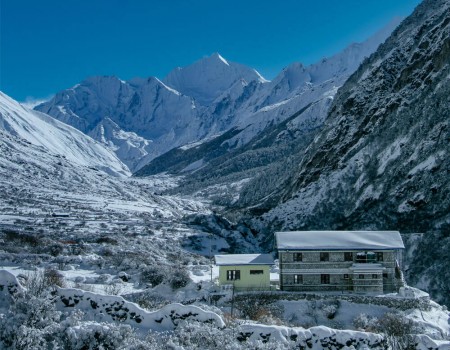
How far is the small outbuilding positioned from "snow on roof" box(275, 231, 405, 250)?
2829mm

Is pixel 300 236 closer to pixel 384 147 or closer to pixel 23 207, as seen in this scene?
pixel 384 147

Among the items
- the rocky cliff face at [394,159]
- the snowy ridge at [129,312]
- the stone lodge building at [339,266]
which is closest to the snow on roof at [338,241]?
the stone lodge building at [339,266]

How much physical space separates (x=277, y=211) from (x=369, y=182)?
29.2m

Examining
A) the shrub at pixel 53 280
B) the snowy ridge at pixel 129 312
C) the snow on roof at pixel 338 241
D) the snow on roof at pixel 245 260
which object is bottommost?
the snowy ridge at pixel 129 312

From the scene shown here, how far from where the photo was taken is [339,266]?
171ft

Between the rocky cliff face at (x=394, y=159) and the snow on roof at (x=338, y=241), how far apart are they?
31.1m

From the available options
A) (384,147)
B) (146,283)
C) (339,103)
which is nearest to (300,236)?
(146,283)

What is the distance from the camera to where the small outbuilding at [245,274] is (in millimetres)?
51219

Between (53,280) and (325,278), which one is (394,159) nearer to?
(325,278)

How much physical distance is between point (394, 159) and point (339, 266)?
80565 millimetres

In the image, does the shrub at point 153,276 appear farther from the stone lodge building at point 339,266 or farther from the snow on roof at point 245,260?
the stone lodge building at point 339,266

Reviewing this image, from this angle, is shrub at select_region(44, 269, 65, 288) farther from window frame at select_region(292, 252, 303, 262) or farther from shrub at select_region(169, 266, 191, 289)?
window frame at select_region(292, 252, 303, 262)

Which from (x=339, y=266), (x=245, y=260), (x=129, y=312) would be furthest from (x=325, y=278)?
(x=129, y=312)

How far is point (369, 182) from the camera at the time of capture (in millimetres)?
129375
